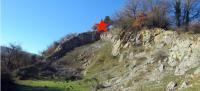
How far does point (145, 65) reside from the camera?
3666 centimetres

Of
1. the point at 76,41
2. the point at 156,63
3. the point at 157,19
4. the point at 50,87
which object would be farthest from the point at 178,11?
the point at 76,41

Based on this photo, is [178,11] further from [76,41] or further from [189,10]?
[76,41]

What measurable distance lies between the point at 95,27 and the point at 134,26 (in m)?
30.2

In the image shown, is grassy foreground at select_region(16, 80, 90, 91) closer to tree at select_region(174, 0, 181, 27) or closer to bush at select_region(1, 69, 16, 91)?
bush at select_region(1, 69, 16, 91)

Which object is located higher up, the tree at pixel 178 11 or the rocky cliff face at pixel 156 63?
the tree at pixel 178 11

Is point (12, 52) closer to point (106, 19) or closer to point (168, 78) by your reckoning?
point (106, 19)

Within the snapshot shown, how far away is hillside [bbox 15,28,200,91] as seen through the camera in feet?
94.5

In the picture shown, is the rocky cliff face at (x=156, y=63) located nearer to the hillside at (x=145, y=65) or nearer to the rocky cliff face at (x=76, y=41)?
the hillside at (x=145, y=65)

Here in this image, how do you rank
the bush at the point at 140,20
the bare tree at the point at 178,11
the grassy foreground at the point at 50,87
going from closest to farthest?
the grassy foreground at the point at 50,87
the bare tree at the point at 178,11
the bush at the point at 140,20

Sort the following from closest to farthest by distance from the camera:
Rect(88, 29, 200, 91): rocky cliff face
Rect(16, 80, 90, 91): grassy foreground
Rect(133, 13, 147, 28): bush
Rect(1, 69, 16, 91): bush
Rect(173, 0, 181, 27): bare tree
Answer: Rect(88, 29, 200, 91): rocky cliff face
Rect(1, 69, 16, 91): bush
Rect(16, 80, 90, 91): grassy foreground
Rect(173, 0, 181, 27): bare tree
Rect(133, 13, 147, 28): bush

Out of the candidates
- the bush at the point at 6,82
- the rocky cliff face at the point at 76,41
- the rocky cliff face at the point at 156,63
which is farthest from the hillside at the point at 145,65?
the rocky cliff face at the point at 76,41

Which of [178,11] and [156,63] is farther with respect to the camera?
[178,11]

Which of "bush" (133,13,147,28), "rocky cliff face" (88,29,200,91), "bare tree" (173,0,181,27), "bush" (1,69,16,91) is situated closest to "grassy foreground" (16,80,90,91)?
"bush" (1,69,16,91)

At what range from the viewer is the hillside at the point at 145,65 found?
28.8 metres
